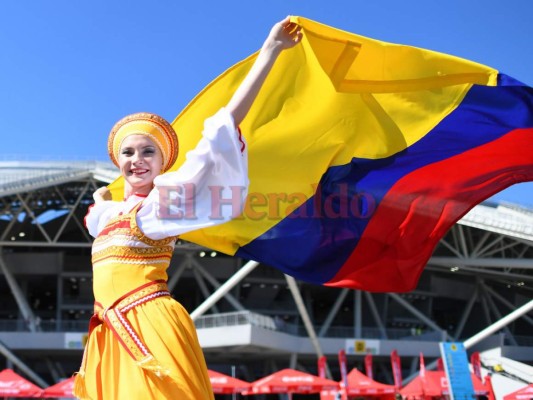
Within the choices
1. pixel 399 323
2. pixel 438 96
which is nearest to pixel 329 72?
pixel 438 96

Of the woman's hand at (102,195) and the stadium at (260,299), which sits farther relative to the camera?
the stadium at (260,299)

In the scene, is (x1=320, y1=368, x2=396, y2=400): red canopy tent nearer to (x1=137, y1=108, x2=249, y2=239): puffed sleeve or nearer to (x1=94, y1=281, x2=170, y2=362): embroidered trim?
(x1=94, y1=281, x2=170, y2=362): embroidered trim

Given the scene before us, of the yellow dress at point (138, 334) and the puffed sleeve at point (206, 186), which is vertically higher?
the puffed sleeve at point (206, 186)

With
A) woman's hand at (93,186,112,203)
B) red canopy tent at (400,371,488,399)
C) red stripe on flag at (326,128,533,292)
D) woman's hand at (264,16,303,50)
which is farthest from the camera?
red canopy tent at (400,371,488,399)

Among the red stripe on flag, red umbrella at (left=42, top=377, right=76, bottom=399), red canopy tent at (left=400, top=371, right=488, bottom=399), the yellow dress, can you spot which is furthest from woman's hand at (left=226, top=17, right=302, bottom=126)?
red canopy tent at (left=400, top=371, right=488, bottom=399)

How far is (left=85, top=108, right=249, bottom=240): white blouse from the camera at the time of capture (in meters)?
3.38

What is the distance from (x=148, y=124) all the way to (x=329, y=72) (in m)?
1.32

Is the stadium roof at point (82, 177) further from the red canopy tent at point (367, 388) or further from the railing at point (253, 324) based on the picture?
the railing at point (253, 324)

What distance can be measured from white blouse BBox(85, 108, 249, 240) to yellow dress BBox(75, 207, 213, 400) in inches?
5.5

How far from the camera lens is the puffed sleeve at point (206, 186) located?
3373mm

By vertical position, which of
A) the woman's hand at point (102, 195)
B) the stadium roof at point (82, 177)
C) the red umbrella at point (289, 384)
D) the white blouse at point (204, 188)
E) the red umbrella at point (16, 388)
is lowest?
the white blouse at point (204, 188)

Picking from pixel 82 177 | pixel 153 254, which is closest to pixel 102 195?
pixel 153 254

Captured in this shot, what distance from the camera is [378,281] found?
5285 mm

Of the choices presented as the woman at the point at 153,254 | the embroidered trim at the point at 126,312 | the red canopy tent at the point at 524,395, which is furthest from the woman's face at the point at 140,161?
the red canopy tent at the point at 524,395
